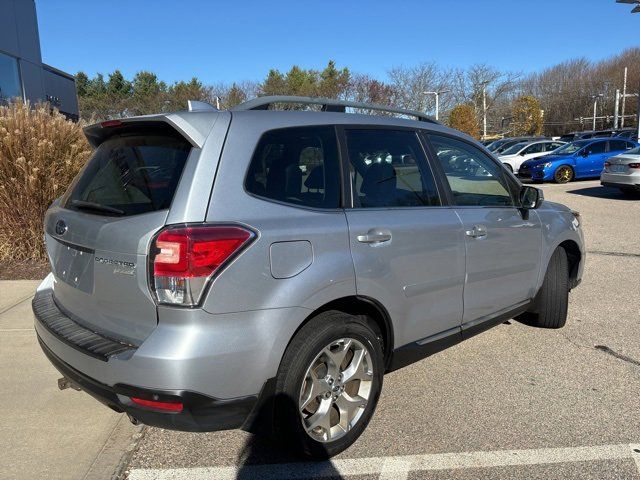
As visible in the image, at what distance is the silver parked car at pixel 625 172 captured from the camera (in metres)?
13.4

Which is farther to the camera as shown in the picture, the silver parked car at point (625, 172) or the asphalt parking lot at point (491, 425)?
the silver parked car at point (625, 172)

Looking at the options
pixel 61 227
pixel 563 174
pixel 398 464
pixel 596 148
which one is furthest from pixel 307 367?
pixel 596 148

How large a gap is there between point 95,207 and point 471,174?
102 inches

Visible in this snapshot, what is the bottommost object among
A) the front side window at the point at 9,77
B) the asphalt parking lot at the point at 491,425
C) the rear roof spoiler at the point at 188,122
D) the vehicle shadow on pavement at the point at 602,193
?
the vehicle shadow on pavement at the point at 602,193

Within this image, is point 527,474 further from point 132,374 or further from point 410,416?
point 132,374

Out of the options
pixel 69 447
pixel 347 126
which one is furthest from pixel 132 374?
pixel 347 126

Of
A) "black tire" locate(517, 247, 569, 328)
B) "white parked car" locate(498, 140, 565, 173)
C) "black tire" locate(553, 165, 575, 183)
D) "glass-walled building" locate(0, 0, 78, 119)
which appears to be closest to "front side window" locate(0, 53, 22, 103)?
"glass-walled building" locate(0, 0, 78, 119)

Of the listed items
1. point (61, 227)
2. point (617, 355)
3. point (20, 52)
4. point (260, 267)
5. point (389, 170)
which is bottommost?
point (617, 355)

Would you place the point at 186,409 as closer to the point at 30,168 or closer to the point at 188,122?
the point at 188,122

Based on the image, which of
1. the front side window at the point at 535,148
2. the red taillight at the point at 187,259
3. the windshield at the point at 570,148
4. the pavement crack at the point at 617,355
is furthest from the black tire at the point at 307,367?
the front side window at the point at 535,148

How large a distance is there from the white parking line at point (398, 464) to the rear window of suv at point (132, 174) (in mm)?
1405

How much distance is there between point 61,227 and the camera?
9.25ft

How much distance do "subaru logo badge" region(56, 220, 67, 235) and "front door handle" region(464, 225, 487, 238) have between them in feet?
7.86

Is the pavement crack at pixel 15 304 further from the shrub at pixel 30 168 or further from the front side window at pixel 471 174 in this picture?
the front side window at pixel 471 174
